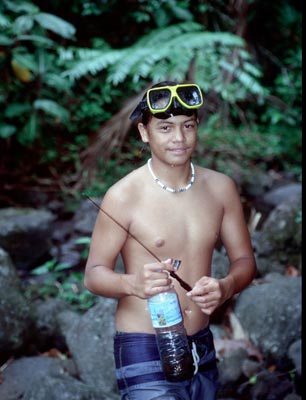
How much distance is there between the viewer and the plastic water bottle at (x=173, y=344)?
177 cm

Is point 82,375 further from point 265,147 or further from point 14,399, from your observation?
point 265,147

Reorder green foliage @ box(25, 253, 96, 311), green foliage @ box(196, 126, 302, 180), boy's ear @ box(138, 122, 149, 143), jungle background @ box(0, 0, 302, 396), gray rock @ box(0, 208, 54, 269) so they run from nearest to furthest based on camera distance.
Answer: boy's ear @ box(138, 122, 149, 143) → green foliage @ box(25, 253, 96, 311) → gray rock @ box(0, 208, 54, 269) → jungle background @ box(0, 0, 302, 396) → green foliage @ box(196, 126, 302, 180)

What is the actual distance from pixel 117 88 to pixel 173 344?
19.1 ft

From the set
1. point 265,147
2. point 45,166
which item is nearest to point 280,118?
point 265,147

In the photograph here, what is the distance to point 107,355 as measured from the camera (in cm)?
335

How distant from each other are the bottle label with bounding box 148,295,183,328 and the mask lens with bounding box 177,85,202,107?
754 mm

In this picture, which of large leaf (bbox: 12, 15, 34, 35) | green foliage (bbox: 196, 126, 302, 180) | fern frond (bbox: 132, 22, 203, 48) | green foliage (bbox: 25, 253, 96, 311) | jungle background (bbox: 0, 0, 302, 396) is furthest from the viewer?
green foliage (bbox: 196, 126, 302, 180)

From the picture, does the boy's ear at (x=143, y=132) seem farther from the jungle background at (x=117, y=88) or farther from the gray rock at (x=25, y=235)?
the gray rock at (x=25, y=235)

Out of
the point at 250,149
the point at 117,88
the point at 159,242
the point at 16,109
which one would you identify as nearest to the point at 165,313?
the point at 159,242

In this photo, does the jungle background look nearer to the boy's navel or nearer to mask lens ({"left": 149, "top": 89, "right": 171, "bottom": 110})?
the boy's navel

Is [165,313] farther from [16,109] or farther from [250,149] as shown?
[250,149]

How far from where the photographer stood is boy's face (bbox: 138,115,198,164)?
198 cm

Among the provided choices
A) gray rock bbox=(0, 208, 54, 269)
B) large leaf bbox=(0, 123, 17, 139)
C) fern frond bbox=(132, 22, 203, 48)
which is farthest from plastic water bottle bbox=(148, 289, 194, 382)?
fern frond bbox=(132, 22, 203, 48)

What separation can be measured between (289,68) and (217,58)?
2534 mm
